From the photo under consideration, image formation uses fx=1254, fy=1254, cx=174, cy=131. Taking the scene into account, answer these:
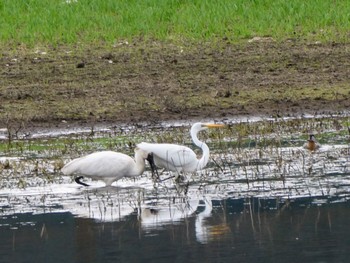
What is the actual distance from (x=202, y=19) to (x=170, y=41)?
0.98 m

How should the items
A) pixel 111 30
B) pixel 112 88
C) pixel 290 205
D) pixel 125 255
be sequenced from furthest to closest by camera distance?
pixel 111 30 < pixel 112 88 < pixel 290 205 < pixel 125 255

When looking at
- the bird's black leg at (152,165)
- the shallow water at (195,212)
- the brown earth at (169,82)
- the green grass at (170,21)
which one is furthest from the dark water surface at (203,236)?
the green grass at (170,21)

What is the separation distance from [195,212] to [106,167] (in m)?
1.75

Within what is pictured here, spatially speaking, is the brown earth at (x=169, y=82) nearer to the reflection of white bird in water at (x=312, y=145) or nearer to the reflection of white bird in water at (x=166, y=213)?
the reflection of white bird in water at (x=312, y=145)

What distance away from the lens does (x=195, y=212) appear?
10.5m

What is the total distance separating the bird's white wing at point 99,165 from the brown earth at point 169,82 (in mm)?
4145

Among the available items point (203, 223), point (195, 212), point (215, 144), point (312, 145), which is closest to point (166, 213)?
point (195, 212)

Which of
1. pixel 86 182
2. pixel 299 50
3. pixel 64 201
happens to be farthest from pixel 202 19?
pixel 64 201

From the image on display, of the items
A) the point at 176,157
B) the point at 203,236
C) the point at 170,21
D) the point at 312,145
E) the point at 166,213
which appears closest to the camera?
the point at 203,236

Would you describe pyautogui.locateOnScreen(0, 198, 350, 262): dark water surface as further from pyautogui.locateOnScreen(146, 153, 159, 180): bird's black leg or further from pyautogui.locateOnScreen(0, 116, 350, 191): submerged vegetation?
pyautogui.locateOnScreen(146, 153, 159, 180): bird's black leg

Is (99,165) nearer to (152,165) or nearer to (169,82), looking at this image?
(152,165)

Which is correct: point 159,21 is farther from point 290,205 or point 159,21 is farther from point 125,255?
point 125,255

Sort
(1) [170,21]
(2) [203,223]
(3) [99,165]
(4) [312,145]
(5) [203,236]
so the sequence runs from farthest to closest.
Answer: (1) [170,21], (4) [312,145], (3) [99,165], (2) [203,223], (5) [203,236]

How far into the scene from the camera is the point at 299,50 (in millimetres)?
19094
